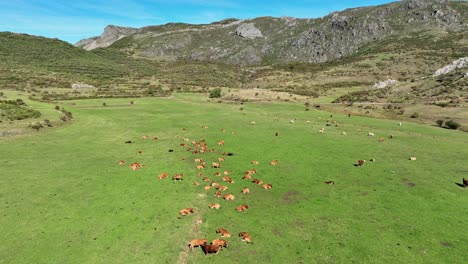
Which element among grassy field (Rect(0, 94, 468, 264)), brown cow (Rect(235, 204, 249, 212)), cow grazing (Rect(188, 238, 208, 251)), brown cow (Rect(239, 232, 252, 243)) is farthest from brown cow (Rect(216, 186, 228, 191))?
cow grazing (Rect(188, 238, 208, 251))

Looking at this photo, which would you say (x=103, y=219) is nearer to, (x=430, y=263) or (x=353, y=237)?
(x=353, y=237)

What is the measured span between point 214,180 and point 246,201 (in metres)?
3.62

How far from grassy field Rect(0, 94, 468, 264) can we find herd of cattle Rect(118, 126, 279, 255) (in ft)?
0.96

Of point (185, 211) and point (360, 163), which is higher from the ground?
point (360, 163)

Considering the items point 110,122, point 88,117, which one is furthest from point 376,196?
point 88,117

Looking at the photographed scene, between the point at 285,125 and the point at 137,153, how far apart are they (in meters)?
17.5

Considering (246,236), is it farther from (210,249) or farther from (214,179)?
(214,179)

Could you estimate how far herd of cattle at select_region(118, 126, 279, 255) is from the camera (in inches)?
464

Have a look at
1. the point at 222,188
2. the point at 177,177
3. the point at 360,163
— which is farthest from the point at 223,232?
the point at 360,163

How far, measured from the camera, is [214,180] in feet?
62.4

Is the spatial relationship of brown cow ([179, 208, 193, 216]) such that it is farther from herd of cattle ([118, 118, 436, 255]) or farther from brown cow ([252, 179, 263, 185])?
brown cow ([252, 179, 263, 185])

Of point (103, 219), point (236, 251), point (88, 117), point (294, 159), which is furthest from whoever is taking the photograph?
point (88, 117)

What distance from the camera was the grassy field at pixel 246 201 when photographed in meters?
11.5

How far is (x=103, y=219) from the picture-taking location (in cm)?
1374
